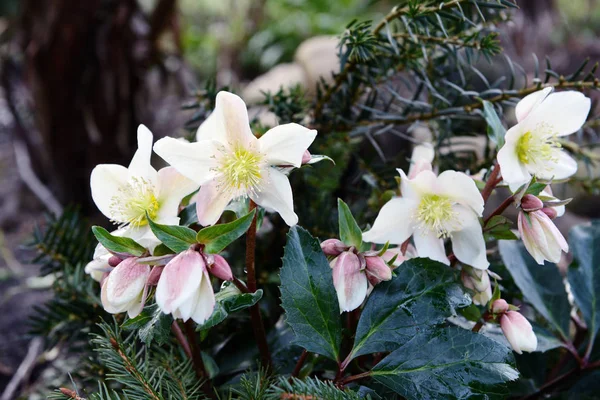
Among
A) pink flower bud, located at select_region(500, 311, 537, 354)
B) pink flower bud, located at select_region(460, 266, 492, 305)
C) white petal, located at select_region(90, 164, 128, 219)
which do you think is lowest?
pink flower bud, located at select_region(500, 311, 537, 354)

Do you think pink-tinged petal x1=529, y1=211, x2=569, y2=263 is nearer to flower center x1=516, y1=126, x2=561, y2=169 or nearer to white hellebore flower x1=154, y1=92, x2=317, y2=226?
flower center x1=516, y1=126, x2=561, y2=169

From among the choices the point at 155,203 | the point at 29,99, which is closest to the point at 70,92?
the point at 29,99

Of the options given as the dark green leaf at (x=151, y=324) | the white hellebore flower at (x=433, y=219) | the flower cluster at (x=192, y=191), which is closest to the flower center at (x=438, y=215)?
the white hellebore flower at (x=433, y=219)

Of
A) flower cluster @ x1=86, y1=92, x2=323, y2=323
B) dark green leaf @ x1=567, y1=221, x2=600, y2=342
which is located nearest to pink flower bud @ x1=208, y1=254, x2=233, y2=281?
flower cluster @ x1=86, y1=92, x2=323, y2=323

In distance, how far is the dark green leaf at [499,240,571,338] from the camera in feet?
1.77

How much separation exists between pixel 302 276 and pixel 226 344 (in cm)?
17

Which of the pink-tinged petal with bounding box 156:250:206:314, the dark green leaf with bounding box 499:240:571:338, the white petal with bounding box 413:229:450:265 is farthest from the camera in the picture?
the dark green leaf with bounding box 499:240:571:338

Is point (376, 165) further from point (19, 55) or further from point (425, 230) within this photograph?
point (19, 55)

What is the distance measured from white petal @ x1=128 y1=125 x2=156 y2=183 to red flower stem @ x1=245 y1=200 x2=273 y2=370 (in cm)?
8

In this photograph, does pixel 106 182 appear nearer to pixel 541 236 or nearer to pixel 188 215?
pixel 188 215

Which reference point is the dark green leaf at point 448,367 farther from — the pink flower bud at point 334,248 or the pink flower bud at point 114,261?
the pink flower bud at point 114,261

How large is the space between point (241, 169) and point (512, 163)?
21cm

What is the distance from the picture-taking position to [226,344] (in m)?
0.53

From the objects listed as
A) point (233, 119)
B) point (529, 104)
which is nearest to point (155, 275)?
point (233, 119)
